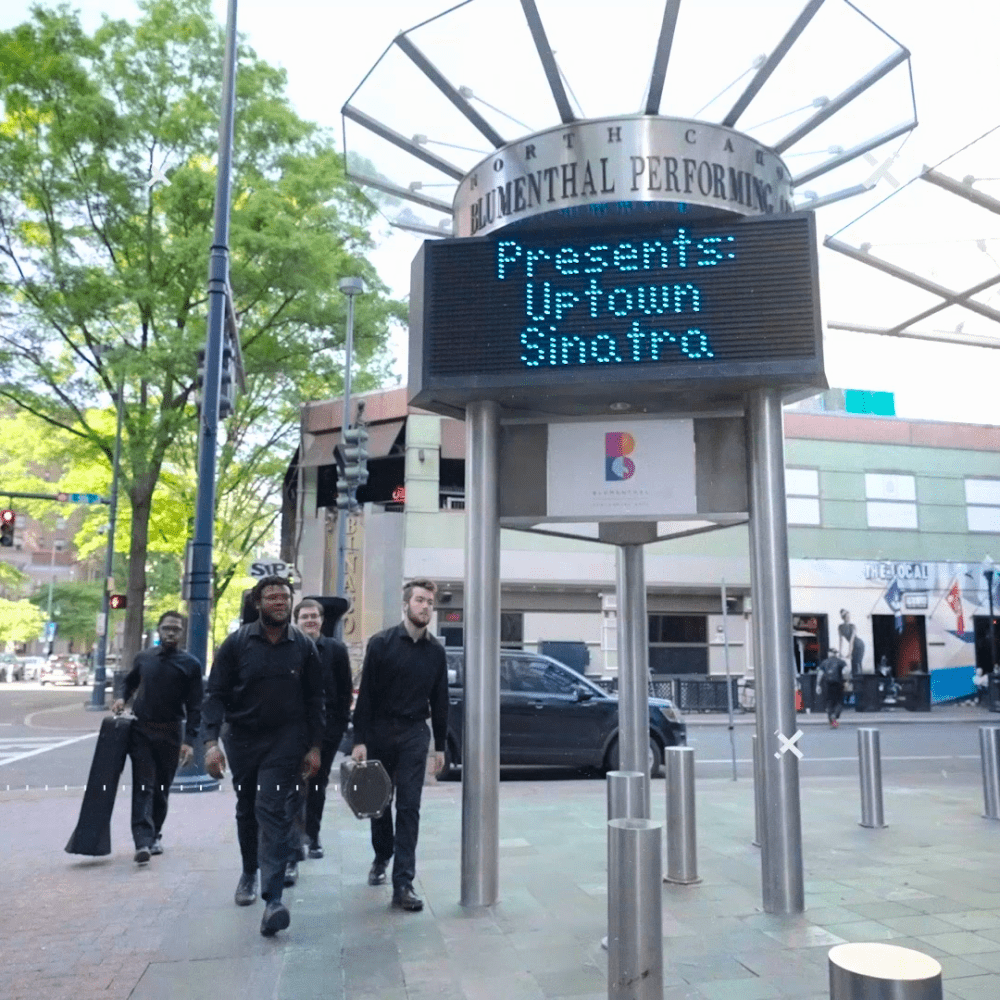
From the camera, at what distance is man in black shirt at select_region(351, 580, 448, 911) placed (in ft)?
18.9

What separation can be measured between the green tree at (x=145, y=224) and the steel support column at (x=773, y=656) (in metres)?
19.3

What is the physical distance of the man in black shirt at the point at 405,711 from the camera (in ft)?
18.9

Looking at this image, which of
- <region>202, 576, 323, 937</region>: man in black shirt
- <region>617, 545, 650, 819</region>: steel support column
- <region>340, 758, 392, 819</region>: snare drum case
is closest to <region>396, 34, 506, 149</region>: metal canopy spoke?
<region>202, 576, 323, 937</region>: man in black shirt

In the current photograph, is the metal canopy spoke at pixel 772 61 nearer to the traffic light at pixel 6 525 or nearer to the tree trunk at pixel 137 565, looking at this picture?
the tree trunk at pixel 137 565

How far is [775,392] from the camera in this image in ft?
19.2

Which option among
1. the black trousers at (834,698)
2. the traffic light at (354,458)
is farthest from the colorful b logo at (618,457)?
the black trousers at (834,698)

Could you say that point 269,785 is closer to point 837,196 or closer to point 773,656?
point 773,656

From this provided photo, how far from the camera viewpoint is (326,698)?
6836mm

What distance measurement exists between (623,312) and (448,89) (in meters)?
1.69

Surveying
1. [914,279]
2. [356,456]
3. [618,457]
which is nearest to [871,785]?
[914,279]

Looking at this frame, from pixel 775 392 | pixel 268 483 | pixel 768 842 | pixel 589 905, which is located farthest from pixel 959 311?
pixel 268 483

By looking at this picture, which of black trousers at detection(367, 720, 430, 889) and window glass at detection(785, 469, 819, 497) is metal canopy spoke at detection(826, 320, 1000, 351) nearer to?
black trousers at detection(367, 720, 430, 889)

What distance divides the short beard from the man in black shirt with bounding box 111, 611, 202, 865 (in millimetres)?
2006

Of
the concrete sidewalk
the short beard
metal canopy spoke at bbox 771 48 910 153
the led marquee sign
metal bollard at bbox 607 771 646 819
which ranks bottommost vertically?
the concrete sidewalk
